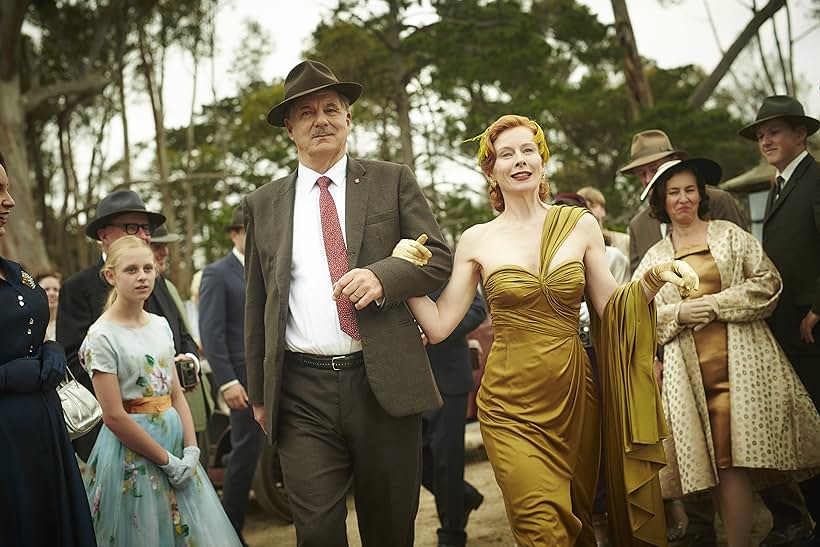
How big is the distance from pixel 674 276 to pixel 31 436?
2542 mm

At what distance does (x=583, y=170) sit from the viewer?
24.6 meters

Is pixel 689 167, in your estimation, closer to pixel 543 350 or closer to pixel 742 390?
pixel 742 390

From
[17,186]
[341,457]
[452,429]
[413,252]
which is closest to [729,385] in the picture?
[452,429]

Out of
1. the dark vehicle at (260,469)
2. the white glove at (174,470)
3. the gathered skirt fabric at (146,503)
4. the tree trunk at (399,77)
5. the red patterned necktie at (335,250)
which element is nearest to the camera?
the red patterned necktie at (335,250)

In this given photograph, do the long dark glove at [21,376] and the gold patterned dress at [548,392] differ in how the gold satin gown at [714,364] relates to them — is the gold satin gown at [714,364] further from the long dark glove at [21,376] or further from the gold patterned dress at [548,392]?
the long dark glove at [21,376]

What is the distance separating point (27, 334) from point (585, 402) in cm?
231

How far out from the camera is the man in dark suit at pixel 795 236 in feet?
15.8

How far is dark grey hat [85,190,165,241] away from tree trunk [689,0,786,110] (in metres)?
9.29

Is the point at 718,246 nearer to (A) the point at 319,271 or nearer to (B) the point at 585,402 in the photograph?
(B) the point at 585,402

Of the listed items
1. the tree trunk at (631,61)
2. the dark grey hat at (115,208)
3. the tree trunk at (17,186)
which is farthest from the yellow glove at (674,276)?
the tree trunk at (17,186)

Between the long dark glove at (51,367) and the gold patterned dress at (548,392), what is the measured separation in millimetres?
1770

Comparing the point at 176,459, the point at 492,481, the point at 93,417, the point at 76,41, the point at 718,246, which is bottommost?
the point at 492,481

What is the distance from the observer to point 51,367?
3193 mm

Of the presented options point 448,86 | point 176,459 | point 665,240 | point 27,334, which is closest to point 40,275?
point 176,459
